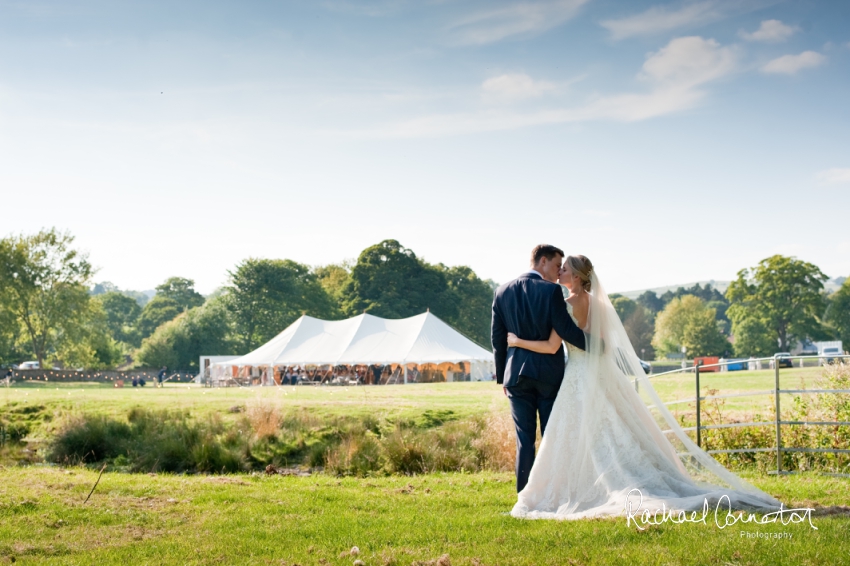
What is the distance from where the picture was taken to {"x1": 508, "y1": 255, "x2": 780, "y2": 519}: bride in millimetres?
5043

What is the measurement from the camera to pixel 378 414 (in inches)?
637

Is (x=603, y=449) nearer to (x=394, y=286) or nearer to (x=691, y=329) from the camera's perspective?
(x=394, y=286)

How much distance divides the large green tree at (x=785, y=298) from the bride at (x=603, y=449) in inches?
2427

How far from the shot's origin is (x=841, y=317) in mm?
65875

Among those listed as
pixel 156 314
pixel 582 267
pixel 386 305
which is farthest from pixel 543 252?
pixel 156 314

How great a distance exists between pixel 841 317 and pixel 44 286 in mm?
64191

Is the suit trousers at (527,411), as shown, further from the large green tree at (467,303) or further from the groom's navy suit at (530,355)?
the large green tree at (467,303)

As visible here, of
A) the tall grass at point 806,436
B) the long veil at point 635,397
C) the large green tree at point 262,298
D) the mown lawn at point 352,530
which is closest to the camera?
the mown lawn at point 352,530

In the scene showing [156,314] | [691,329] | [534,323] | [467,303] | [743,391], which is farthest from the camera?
[156,314]

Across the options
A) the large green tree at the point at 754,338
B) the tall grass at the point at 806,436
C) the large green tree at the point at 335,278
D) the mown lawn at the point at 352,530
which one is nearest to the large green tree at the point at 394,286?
the large green tree at the point at 335,278

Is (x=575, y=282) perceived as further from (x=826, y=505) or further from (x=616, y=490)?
(x=826, y=505)

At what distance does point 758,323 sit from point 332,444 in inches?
2268

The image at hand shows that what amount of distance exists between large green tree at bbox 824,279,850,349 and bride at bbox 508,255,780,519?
68.4 metres

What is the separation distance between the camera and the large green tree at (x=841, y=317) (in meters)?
65.7
